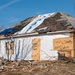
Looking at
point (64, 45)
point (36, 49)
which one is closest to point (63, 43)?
point (64, 45)

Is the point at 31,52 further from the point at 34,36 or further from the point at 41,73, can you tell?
the point at 41,73

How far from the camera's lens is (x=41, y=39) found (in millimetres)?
22844

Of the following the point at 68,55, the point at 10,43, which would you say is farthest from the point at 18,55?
the point at 68,55

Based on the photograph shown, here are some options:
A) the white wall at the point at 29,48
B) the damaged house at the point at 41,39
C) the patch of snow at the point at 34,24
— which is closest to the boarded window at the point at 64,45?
the damaged house at the point at 41,39

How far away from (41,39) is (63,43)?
250cm

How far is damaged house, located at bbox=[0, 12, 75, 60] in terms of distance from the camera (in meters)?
21.2

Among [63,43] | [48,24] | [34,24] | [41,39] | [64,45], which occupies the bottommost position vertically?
[64,45]

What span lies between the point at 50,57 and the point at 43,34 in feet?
7.21

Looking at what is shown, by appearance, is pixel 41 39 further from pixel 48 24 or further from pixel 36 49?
pixel 48 24

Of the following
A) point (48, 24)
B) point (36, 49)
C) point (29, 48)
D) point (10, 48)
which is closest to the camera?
point (36, 49)

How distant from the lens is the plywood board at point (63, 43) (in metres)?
20.8

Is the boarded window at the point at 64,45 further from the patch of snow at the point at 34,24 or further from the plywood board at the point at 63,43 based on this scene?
the patch of snow at the point at 34,24

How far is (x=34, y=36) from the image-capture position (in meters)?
23.4

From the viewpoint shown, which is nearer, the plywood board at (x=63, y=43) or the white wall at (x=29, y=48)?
the plywood board at (x=63, y=43)
